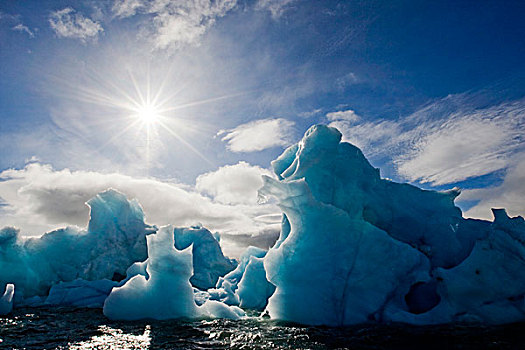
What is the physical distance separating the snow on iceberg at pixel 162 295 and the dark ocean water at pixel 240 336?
506 mm

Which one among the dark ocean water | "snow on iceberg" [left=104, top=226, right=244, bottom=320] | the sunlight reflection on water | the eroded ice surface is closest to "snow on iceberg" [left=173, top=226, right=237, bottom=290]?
the eroded ice surface

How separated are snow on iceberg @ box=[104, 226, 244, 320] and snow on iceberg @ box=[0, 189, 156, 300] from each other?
6.75 metres

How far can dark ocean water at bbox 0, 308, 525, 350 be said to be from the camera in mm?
5395

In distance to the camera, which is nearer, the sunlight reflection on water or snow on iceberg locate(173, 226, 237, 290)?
the sunlight reflection on water

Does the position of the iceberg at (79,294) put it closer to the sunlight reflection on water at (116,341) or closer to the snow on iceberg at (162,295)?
the snow on iceberg at (162,295)

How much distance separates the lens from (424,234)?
397 inches

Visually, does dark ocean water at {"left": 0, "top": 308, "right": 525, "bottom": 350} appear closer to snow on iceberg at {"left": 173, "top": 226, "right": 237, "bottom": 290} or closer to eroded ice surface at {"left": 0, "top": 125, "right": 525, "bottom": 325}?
eroded ice surface at {"left": 0, "top": 125, "right": 525, "bottom": 325}

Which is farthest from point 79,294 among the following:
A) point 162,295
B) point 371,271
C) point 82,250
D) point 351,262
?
point 371,271

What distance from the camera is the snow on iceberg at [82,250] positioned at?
40.9 ft

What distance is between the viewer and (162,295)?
822 centimetres

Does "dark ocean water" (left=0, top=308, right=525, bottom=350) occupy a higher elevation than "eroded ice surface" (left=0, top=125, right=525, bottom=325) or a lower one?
lower

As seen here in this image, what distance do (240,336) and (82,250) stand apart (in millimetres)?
12000

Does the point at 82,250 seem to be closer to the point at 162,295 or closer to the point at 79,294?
the point at 79,294

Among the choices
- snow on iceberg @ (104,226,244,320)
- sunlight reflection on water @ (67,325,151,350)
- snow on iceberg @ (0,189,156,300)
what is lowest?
sunlight reflection on water @ (67,325,151,350)
